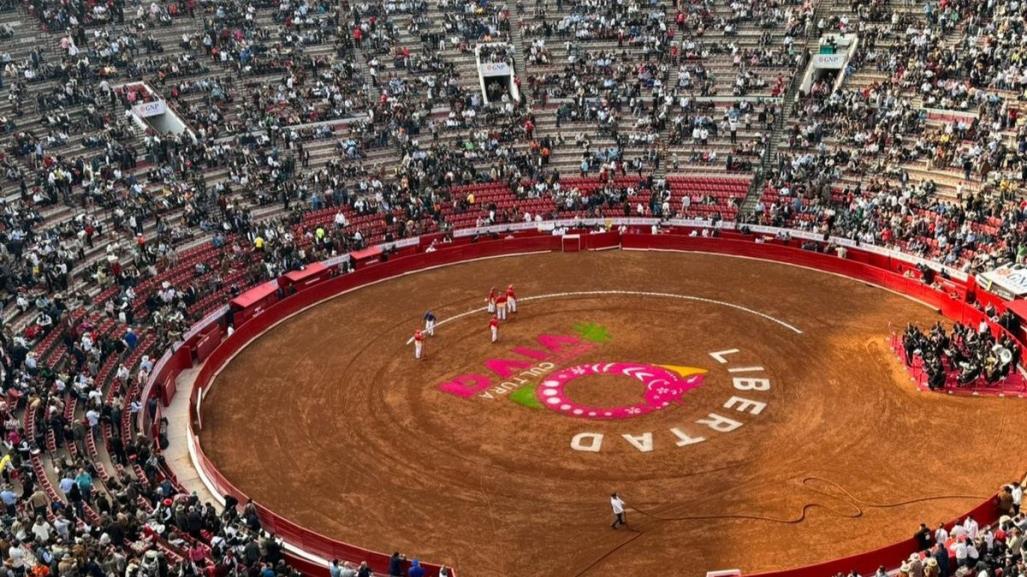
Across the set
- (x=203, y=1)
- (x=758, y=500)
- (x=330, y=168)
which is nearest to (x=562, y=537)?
(x=758, y=500)

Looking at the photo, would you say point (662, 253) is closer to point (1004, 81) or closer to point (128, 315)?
point (1004, 81)

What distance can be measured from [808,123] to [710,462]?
35.7 metres

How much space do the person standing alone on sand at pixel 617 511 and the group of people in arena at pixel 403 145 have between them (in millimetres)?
15401

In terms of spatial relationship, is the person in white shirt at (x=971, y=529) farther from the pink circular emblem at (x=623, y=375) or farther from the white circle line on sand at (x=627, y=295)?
the white circle line on sand at (x=627, y=295)

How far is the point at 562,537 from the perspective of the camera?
3381cm

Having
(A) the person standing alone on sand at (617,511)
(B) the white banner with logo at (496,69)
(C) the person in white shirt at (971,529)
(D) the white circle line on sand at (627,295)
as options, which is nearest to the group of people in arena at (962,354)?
(D) the white circle line on sand at (627,295)

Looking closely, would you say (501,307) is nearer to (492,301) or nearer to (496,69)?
(492,301)

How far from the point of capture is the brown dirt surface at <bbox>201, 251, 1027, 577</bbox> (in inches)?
1330

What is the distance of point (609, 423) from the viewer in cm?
4072

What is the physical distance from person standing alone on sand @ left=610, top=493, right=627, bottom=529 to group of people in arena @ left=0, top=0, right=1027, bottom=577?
15.4 metres

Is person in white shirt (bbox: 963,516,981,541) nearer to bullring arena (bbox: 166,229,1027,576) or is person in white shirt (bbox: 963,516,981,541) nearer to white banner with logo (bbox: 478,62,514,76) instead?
bullring arena (bbox: 166,229,1027,576)

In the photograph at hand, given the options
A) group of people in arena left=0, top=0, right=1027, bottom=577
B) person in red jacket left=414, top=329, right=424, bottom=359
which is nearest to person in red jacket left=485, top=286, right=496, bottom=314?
person in red jacket left=414, top=329, right=424, bottom=359

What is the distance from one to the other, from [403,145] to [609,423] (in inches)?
1312

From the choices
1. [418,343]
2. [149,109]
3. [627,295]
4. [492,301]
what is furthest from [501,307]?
[149,109]
